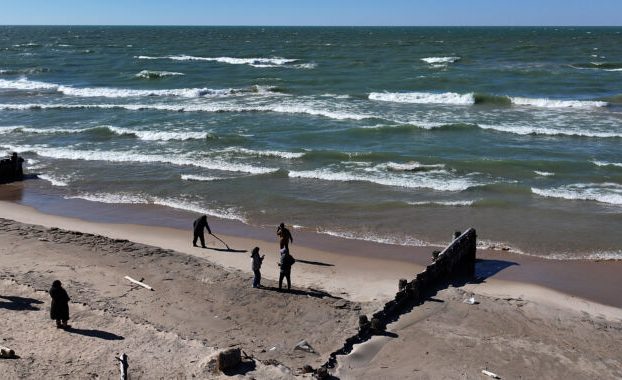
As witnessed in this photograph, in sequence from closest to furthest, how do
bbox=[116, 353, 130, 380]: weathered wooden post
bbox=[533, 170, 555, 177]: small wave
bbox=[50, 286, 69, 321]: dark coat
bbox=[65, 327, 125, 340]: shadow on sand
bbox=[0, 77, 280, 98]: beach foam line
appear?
bbox=[116, 353, 130, 380]: weathered wooden post
bbox=[65, 327, 125, 340]: shadow on sand
bbox=[50, 286, 69, 321]: dark coat
bbox=[533, 170, 555, 177]: small wave
bbox=[0, 77, 280, 98]: beach foam line

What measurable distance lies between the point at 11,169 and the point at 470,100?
90.7 ft

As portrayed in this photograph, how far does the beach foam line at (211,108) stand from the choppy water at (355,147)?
128mm

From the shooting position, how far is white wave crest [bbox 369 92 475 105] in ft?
134

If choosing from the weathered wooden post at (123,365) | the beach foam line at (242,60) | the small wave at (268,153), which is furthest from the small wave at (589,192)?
the beach foam line at (242,60)

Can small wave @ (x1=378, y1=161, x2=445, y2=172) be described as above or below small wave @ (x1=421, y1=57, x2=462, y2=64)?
below

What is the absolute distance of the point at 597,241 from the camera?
17531mm

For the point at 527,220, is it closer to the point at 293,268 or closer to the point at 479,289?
the point at 479,289

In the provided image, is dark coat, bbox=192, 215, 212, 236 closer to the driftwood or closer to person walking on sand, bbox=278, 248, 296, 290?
person walking on sand, bbox=278, 248, 296, 290

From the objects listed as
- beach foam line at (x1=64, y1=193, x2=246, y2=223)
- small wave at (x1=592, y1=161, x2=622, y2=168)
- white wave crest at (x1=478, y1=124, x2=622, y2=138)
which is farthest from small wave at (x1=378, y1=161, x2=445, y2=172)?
white wave crest at (x1=478, y1=124, x2=622, y2=138)

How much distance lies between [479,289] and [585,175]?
38.8 ft

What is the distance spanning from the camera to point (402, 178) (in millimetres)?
23656

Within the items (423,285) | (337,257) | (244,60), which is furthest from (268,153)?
(244,60)

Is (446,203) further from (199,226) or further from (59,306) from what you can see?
(59,306)

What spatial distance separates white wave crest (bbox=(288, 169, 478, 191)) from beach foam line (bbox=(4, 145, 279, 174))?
186 cm
